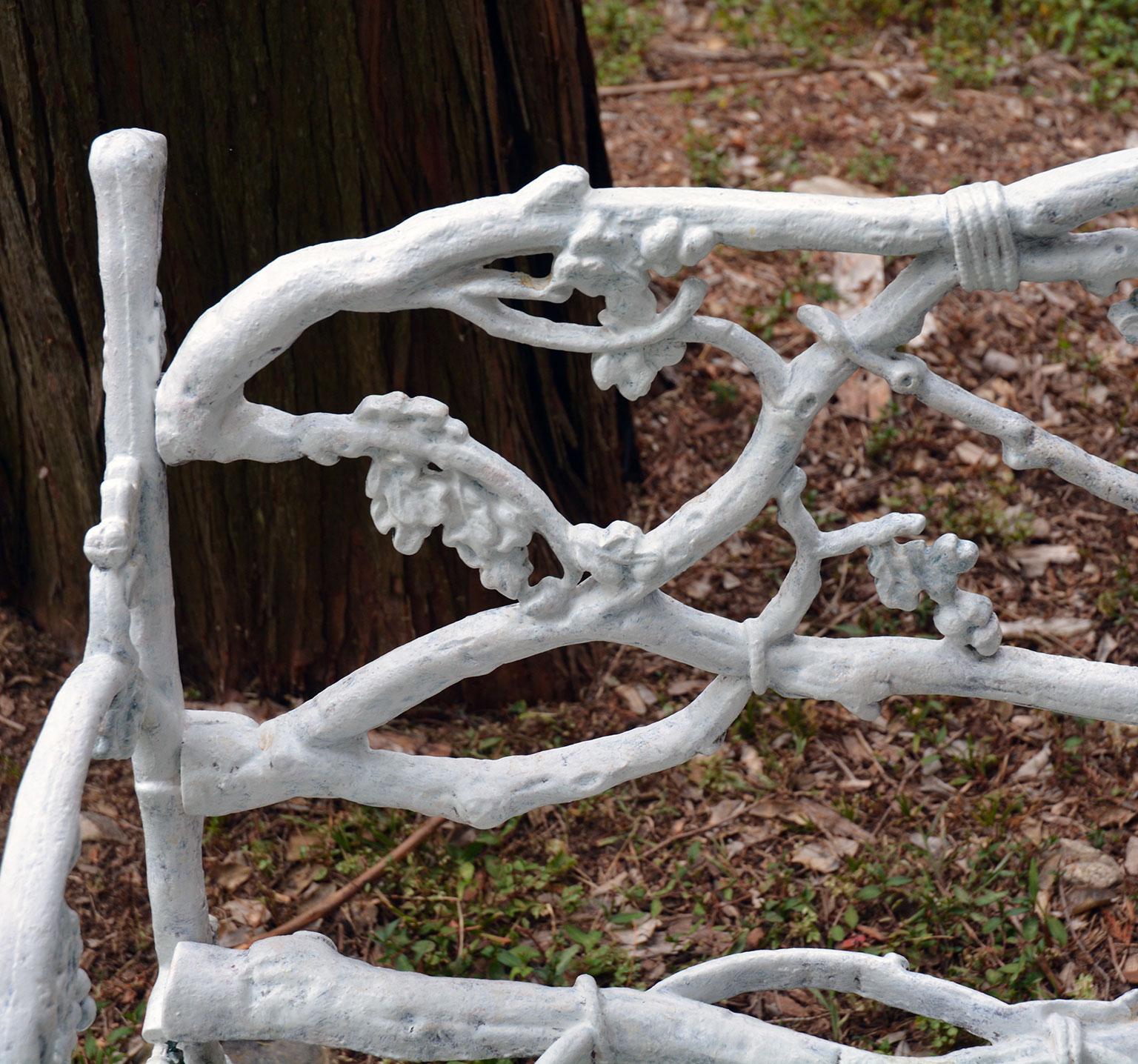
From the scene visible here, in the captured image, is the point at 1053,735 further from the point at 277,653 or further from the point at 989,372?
the point at 277,653

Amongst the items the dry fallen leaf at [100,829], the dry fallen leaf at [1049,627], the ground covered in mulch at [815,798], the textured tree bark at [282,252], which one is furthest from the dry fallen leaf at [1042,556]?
the dry fallen leaf at [100,829]

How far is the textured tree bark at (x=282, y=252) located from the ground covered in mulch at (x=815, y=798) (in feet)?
0.75

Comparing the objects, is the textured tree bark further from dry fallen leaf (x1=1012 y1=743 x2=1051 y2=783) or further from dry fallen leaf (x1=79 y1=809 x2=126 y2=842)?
dry fallen leaf (x1=1012 y1=743 x2=1051 y2=783)

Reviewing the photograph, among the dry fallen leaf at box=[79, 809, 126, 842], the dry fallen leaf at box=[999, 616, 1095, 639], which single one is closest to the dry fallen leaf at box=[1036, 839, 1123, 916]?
the dry fallen leaf at box=[999, 616, 1095, 639]

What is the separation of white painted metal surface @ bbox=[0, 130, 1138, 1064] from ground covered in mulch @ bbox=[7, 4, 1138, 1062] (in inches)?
28.3

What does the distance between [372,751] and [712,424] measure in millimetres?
1651

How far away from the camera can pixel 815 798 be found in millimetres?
2439

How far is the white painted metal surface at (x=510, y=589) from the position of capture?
3.92 feet

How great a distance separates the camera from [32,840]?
1104mm

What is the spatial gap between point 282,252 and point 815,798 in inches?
49.7

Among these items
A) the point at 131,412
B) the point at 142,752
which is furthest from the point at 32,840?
the point at 131,412

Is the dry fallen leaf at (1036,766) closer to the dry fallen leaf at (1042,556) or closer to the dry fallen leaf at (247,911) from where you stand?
the dry fallen leaf at (1042,556)

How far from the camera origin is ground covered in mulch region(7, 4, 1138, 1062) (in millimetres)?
2213

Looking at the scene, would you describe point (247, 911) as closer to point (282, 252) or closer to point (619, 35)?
point (282, 252)
